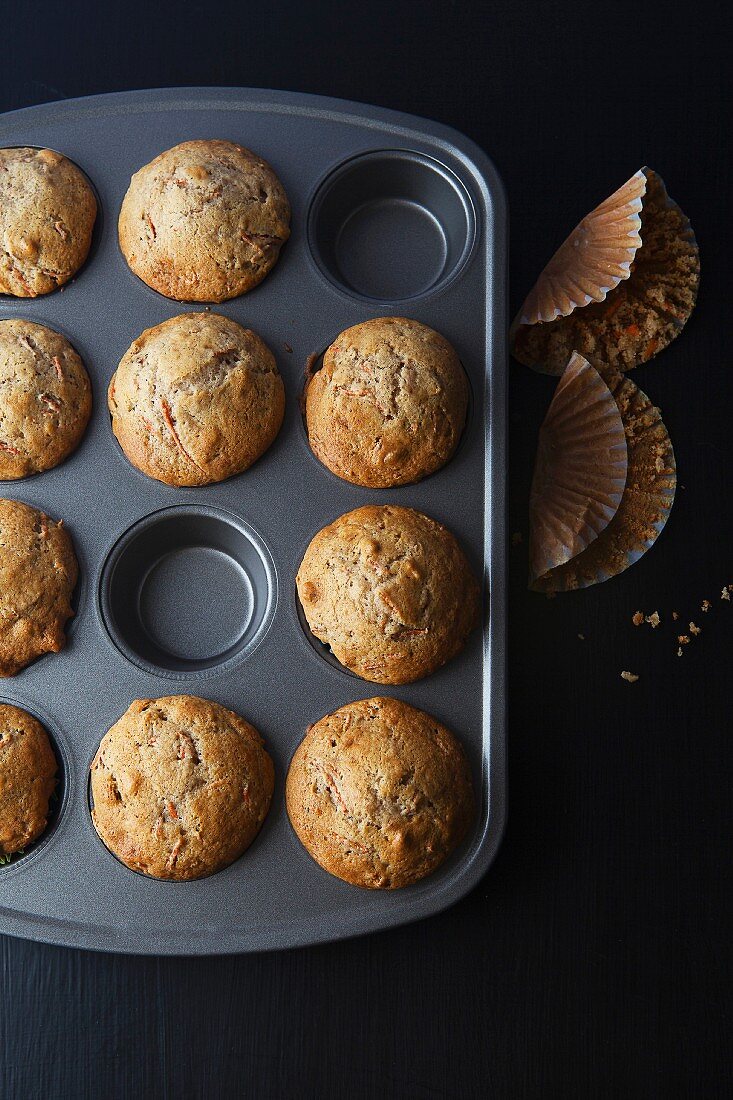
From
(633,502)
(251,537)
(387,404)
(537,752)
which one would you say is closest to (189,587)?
(251,537)

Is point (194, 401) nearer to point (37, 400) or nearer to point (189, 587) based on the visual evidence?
point (37, 400)

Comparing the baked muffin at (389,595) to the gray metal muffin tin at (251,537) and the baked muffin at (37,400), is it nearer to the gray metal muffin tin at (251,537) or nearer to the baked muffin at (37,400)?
the gray metal muffin tin at (251,537)

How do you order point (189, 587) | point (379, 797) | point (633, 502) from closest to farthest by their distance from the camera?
point (379, 797)
point (189, 587)
point (633, 502)

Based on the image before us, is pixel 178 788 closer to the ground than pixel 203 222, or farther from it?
closer to the ground

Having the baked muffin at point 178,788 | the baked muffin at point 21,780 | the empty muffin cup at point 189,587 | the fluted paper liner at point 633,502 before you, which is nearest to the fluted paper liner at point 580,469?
the fluted paper liner at point 633,502

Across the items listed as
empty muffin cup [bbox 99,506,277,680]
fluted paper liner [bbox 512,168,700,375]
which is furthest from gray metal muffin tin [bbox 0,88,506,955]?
fluted paper liner [bbox 512,168,700,375]

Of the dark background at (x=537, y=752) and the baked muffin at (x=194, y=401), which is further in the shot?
the dark background at (x=537, y=752)
